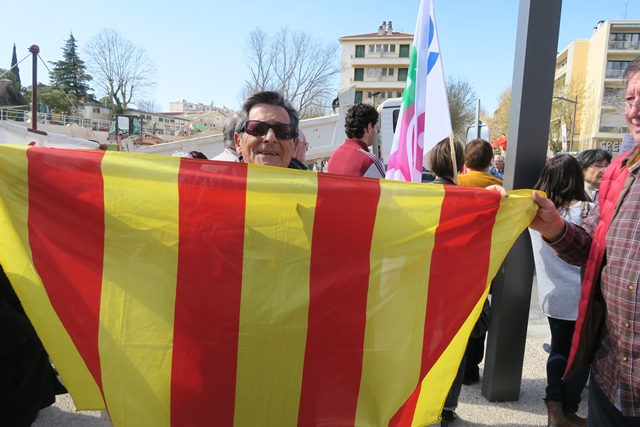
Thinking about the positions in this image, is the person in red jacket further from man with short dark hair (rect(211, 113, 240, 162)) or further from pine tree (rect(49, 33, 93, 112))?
pine tree (rect(49, 33, 93, 112))

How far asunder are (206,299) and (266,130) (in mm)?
826

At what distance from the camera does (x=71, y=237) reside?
66.4 inches

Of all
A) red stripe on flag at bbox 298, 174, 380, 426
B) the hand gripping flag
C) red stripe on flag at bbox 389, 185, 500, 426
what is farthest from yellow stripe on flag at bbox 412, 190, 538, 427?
the hand gripping flag

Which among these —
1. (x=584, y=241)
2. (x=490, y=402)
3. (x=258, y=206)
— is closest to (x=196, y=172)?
(x=258, y=206)

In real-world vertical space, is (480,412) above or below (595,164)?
below

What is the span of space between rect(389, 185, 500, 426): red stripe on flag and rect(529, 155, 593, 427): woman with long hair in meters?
1.03

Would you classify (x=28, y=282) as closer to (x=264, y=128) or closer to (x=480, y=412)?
(x=264, y=128)

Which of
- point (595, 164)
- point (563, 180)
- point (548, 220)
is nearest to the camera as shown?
point (548, 220)

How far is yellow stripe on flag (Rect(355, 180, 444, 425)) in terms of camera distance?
1.76m

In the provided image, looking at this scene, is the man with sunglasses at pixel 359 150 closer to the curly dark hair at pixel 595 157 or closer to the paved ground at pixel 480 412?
the curly dark hair at pixel 595 157

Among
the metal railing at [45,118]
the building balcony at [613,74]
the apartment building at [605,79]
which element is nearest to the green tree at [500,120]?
the apartment building at [605,79]

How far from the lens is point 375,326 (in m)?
1.76

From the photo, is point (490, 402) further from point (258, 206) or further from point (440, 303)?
point (258, 206)

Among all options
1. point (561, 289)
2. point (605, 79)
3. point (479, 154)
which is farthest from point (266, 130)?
point (605, 79)
